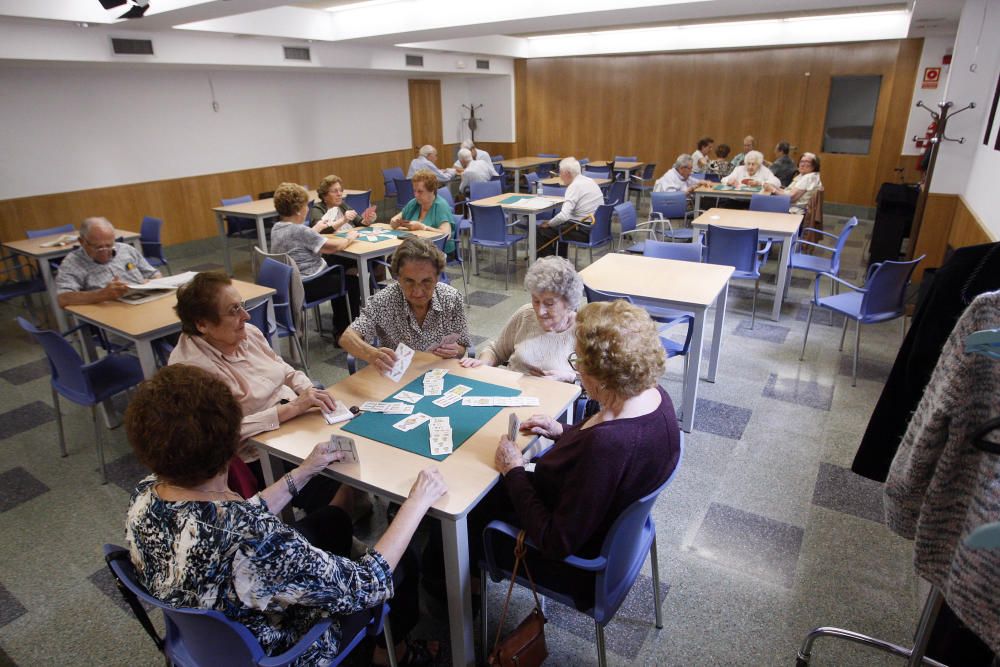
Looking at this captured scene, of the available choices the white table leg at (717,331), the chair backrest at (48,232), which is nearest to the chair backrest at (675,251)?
the white table leg at (717,331)

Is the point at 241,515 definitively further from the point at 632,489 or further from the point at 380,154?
the point at 380,154

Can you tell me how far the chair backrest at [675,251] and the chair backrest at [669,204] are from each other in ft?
7.64

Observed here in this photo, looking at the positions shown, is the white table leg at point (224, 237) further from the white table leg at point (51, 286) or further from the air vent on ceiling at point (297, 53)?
the air vent on ceiling at point (297, 53)

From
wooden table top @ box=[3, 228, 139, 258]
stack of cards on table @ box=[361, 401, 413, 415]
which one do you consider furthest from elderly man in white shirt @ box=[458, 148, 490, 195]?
stack of cards on table @ box=[361, 401, 413, 415]

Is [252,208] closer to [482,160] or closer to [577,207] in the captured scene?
[577,207]

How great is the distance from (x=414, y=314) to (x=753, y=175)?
21.0 ft

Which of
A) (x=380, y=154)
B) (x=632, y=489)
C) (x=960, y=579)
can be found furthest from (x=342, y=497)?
(x=380, y=154)

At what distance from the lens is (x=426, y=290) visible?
2721 millimetres

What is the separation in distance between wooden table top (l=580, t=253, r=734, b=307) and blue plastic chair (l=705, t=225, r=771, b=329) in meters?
0.99

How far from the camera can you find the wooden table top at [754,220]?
17.2 ft

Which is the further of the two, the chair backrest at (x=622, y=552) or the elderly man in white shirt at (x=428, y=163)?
the elderly man in white shirt at (x=428, y=163)

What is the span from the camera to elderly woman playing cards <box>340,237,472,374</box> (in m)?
2.66

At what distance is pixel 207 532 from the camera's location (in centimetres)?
123

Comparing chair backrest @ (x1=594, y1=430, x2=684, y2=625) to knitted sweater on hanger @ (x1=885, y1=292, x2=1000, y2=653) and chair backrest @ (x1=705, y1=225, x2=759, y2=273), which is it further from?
chair backrest @ (x1=705, y1=225, x2=759, y2=273)
